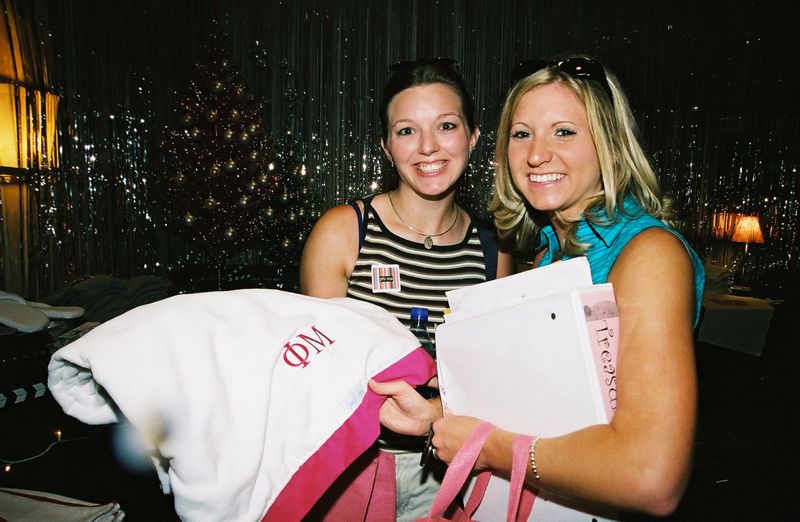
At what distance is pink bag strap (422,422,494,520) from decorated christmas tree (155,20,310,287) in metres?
4.99

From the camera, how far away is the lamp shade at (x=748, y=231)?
6422mm

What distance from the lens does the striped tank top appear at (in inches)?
62.1

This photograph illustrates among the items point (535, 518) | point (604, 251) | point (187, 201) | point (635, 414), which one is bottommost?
point (535, 518)

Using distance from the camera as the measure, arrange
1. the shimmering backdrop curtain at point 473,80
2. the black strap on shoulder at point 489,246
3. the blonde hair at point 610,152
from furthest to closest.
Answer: the shimmering backdrop curtain at point 473,80
the black strap on shoulder at point 489,246
the blonde hair at point 610,152

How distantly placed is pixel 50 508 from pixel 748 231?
8010 mm

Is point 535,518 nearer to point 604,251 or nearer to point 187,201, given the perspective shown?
point 604,251

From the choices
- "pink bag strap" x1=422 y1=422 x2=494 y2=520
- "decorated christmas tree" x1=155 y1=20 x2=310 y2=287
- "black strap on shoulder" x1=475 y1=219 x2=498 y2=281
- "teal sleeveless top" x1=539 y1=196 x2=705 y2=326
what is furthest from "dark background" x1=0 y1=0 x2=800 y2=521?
"pink bag strap" x1=422 y1=422 x2=494 y2=520

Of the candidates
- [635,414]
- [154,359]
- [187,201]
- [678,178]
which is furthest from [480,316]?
[678,178]

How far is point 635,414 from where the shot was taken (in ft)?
2.42

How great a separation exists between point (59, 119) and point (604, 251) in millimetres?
5069

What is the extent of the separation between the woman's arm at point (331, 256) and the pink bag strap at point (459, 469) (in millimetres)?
841

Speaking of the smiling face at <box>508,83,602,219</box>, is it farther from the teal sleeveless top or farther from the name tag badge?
the name tag badge

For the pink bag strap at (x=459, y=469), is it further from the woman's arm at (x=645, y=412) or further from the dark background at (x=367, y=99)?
the dark background at (x=367, y=99)

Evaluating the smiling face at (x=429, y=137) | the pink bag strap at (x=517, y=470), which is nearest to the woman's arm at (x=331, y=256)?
the smiling face at (x=429, y=137)
